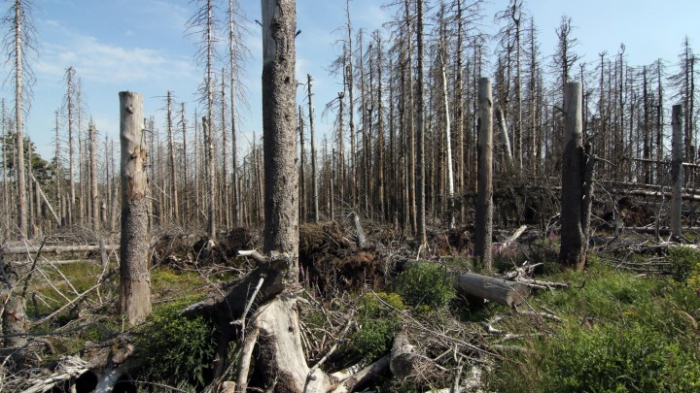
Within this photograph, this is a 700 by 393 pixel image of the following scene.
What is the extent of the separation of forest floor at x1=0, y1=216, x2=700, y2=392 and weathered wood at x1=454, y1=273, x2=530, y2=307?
0.20 meters

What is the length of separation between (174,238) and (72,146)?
1513 cm

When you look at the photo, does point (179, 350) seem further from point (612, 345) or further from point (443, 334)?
point (612, 345)

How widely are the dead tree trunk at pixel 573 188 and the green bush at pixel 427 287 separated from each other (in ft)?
10.0

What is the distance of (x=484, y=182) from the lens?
9.02 m

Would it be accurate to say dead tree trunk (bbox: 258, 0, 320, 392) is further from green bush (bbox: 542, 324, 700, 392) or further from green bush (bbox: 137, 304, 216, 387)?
green bush (bbox: 542, 324, 700, 392)

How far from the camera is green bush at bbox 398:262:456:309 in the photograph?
7119 mm

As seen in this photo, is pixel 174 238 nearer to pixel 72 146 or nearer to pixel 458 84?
pixel 458 84

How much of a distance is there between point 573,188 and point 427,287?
402 centimetres

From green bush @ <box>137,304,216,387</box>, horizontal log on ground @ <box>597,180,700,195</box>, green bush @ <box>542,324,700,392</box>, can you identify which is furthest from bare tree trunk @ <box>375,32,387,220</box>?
green bush @ <box>542,324,700,392</box>

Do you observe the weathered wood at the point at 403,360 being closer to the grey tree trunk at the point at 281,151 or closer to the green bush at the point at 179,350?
the grey tree trunk at the point at 281,151

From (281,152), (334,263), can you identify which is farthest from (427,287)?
(281,152)

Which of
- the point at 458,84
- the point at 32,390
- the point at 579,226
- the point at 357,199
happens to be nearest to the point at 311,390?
the point at 32,390

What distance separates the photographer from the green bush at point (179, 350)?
15.2 feet

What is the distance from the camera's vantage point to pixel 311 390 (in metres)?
4.38
